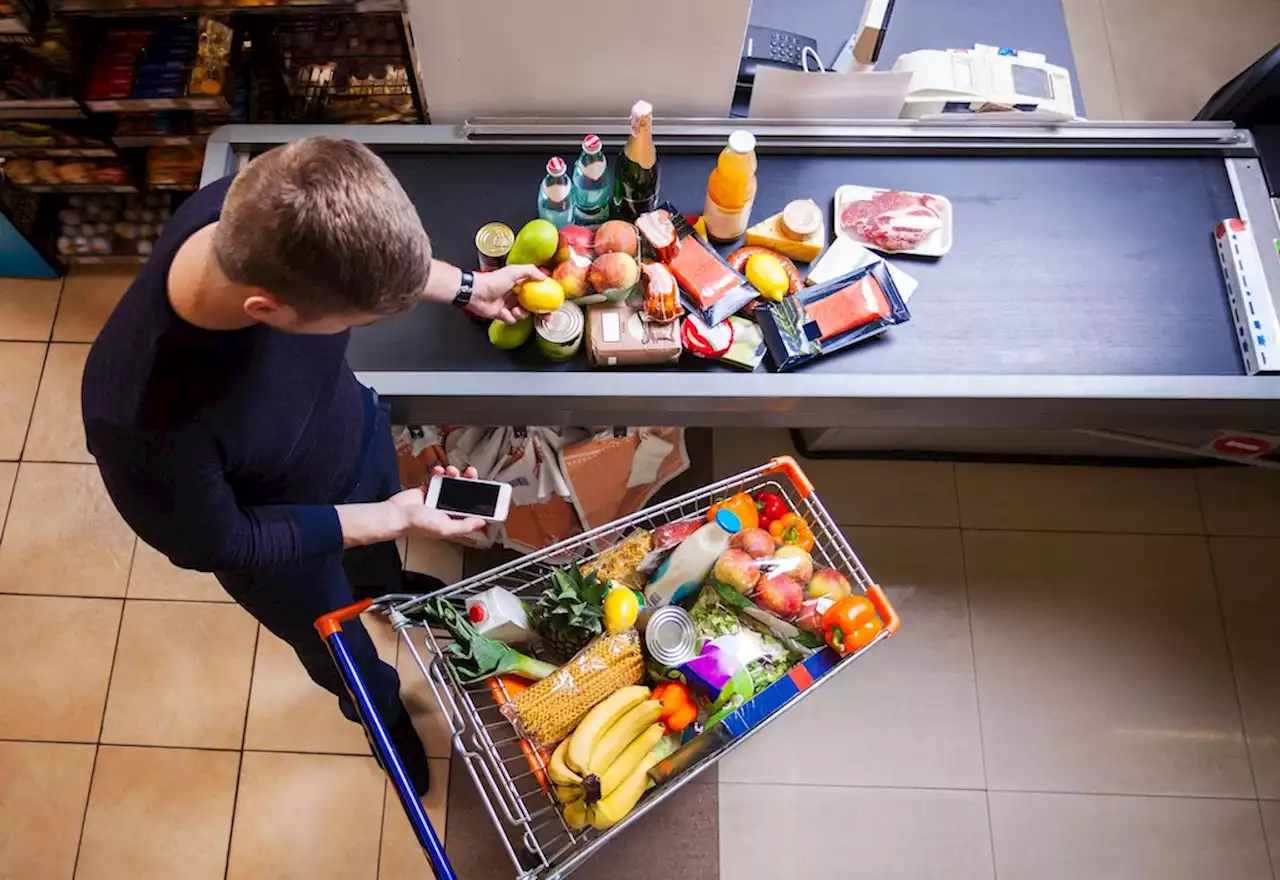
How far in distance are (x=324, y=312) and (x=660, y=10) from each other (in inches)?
40.0

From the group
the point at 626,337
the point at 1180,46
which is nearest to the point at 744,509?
the point at 626,337

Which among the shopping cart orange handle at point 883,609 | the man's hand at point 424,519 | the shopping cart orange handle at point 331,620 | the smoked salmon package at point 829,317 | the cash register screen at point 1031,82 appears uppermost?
the cash register screen at point 1031,82

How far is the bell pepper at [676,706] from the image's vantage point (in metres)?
1.49

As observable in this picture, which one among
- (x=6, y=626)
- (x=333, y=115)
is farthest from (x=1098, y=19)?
(x=6, y=626)

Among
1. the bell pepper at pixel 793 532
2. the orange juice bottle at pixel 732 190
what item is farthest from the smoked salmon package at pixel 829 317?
the bell pepper at pixel 793 532

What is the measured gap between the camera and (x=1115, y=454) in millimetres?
2531

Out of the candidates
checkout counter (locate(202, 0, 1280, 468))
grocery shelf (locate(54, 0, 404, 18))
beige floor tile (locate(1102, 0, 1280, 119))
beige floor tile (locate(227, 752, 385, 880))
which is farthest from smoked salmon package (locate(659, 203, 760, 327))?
beige floor tile (locate(1102, 0, 1280, 119))

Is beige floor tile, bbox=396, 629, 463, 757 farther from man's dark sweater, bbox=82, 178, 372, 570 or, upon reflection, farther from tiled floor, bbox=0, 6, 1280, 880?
man's dark sweater, bbox=82, 178, 372, 570

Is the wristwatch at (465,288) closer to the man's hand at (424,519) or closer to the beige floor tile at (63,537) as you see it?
the man's hand at (424,519)

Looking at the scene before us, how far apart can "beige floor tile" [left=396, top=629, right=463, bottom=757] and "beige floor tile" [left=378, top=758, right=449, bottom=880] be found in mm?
44

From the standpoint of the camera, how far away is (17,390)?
258cm

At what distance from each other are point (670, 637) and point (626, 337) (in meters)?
0.57

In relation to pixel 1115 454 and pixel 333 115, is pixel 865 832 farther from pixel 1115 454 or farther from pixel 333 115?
pixel 333 115

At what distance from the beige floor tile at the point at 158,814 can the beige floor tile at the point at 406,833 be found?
396 millimetres
